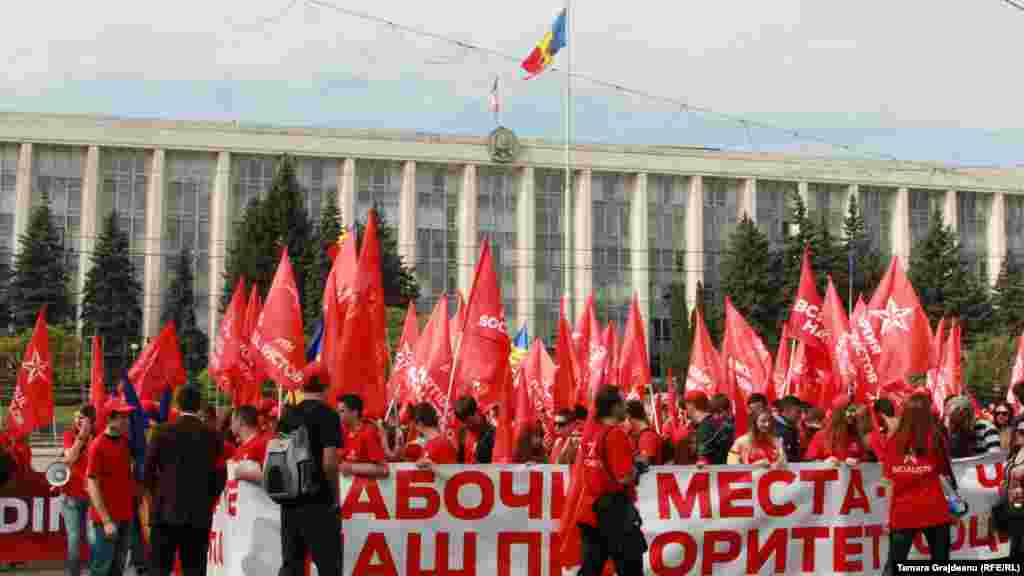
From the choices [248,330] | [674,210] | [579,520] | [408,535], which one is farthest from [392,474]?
[674,210]

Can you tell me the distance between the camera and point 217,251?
76188 mm

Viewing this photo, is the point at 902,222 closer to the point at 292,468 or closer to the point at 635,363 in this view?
the point at 635,363

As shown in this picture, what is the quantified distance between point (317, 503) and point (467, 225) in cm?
7153

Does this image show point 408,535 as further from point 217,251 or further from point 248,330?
point 217,251

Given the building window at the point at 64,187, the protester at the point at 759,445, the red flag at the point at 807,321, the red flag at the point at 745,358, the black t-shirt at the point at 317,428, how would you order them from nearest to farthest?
the black t-shirt at the point at 317,428
the protester at the point at 759,445
the red flag at the point at 807,321
the red flag at the point at 745,358
the building window at the point at 64,187

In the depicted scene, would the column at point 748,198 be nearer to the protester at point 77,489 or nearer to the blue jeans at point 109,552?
the protester at point 77,489

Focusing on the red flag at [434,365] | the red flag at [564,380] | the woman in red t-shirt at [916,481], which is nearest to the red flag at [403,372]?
the red flag at [434,365]

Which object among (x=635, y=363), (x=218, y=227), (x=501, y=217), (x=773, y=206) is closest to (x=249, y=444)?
(x=635, y=363)

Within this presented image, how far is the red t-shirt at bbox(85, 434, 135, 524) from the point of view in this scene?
1019 cm

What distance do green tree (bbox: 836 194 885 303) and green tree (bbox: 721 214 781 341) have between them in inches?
143

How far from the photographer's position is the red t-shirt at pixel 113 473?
10.2 metres

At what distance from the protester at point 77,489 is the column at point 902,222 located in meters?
79.5

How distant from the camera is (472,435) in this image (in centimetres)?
1270

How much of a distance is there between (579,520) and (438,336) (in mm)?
10001
